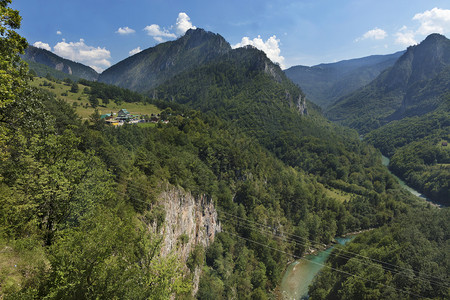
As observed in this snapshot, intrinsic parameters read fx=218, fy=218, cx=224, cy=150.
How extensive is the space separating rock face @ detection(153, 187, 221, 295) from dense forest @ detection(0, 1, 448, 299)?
1432mm

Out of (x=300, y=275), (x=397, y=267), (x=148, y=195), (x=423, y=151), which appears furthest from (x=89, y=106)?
(x=423, y=151)

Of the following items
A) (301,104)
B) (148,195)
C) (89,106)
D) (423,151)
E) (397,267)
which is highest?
(301,104)

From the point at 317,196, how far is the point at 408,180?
7351cm

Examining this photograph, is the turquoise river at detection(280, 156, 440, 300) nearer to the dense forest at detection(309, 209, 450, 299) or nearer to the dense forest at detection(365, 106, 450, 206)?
the dense forest at detection(309, 209, 450, 299)

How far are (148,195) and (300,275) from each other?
48.6 meters

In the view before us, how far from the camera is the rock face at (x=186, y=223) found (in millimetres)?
29769

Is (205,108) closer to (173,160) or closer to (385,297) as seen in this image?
(173,160)

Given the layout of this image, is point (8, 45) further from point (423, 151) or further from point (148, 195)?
point (423, 151)

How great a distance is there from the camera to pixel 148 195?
2630cm

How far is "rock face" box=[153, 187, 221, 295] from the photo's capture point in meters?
29.8

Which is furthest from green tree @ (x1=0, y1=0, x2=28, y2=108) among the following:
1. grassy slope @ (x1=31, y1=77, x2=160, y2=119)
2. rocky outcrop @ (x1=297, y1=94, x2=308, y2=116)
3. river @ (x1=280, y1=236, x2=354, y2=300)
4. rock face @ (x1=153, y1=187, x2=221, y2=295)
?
rocky outcrop @ (x1=297, y1=94, x2=308, y2=116)

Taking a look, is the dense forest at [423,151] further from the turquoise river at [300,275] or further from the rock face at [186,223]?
the rock face at [186,223]

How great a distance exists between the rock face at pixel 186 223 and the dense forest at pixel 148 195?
1.43 m

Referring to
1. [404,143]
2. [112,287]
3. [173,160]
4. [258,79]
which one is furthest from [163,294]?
[404,143]
